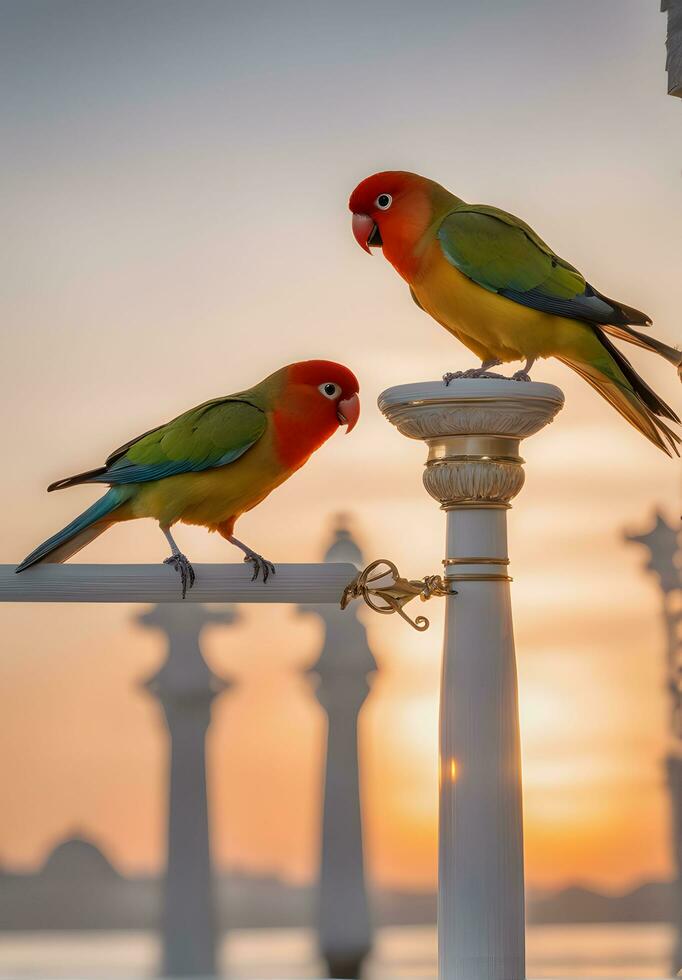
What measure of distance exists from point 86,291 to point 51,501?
0.43m

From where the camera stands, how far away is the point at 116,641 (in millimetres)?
2326

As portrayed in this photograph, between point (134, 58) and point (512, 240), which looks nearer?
point (512, 240)

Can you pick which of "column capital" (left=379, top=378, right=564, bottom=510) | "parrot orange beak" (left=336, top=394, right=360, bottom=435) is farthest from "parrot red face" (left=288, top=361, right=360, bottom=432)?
"column capital" (left=379, top=378, right=564, bottom=510)

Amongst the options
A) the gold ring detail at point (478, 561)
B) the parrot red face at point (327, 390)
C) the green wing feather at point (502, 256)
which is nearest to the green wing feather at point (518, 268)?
the green wing feather at point (502, 256)

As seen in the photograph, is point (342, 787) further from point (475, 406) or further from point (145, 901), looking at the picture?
point (475, 406)

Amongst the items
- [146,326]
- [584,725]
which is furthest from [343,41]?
[584,725]

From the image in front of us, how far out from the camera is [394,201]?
1.63 metres

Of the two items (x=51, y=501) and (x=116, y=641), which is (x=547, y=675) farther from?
(x=51, y=501)

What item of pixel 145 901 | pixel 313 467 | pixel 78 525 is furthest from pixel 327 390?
pixel 145 901

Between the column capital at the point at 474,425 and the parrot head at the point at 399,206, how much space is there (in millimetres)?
515

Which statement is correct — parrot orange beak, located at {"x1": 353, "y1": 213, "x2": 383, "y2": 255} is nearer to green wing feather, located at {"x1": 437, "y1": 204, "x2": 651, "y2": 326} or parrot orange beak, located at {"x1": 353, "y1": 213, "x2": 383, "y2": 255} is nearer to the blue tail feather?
green wing feather, located at {"x1": 437, "y1": 204, "x2": 651, "y2": 326}

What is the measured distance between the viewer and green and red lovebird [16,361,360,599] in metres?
1.54

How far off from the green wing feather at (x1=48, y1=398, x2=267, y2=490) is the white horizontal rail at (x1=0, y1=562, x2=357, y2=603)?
0.28 meters

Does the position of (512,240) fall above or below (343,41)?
below
